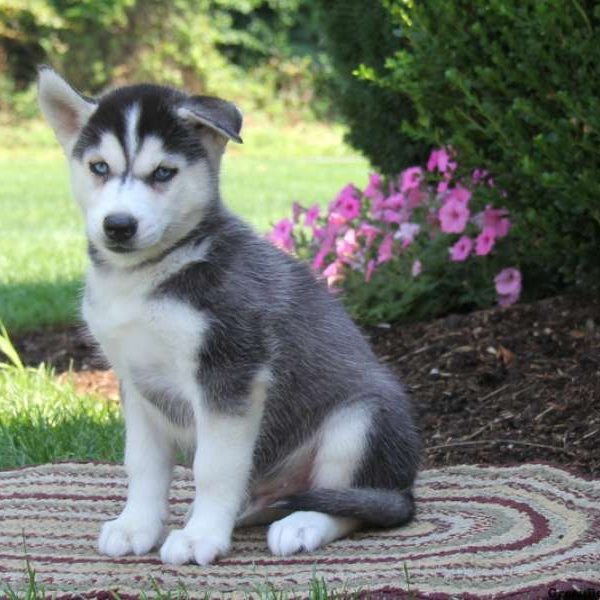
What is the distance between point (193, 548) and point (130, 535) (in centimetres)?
26

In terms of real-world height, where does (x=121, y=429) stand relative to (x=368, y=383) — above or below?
below

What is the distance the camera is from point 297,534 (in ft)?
11.0

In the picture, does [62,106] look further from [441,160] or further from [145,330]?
[441,160]

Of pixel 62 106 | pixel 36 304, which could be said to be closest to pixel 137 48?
pixel 36 304

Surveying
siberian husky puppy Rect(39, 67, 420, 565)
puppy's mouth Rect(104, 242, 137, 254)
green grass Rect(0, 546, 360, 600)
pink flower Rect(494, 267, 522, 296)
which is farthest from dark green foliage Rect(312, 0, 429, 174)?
green grass Rect(0, 546, 360, 600)

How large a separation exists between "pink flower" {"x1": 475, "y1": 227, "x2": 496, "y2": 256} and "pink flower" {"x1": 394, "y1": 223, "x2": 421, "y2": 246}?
1.43 feet

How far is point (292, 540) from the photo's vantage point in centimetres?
335

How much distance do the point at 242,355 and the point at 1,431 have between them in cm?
204

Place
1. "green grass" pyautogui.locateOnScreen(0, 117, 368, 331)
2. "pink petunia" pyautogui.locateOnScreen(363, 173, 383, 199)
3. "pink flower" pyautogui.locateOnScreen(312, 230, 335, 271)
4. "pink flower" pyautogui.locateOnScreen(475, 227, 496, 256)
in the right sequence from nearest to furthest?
"pink flower" pyautogui.locateOnScreen(475, 227, 496, 256)
"pink flower" pyautogui.locateOnScreen(312, 230, 335, 271)
"pink petunia" pyautogui.locateOnScreen(363, 173, 383, 199)
"green grass" pyautogui.locateOnScreen(0, 117, 368, 331)

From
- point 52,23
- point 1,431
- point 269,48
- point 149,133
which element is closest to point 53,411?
point 1,431

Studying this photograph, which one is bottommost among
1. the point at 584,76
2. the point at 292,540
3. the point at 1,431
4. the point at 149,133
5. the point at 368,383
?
the point at 1,431

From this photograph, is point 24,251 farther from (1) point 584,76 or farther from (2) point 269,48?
(2) point 269,48

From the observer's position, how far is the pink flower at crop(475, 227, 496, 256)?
5.58m

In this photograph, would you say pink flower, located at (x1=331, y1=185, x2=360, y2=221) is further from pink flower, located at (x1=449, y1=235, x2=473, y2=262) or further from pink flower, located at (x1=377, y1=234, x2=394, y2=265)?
pink flower, located at (x1=449, y1=235, x2=473, y2=262)
